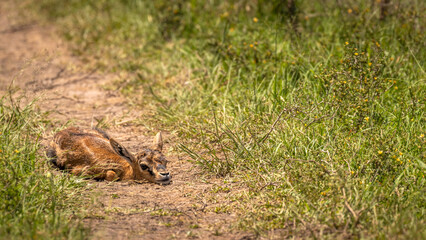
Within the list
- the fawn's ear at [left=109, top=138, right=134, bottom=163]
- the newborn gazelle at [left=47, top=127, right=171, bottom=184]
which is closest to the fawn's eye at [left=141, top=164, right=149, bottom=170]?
the newborn gazelle at [left=47, top=127, right=171, bottom=184]

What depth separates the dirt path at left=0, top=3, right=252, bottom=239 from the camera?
16.3 feet

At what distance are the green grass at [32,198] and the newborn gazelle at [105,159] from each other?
1.15 ft

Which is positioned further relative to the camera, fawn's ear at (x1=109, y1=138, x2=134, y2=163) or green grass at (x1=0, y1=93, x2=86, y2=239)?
fawn's ear at (x1=109, y1=138, x2=134, y2=163)

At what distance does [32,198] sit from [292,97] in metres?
3.60

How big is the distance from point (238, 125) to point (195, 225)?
2.17 m

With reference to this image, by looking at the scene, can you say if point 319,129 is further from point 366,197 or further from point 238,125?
point 366,197

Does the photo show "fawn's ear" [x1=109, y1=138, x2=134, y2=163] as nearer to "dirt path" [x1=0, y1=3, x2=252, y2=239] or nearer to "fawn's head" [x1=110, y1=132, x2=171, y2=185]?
"fawn's head" [x1=110, y1=132, x2=171, y2=185]

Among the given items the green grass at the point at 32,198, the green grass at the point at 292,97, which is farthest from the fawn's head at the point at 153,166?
the green grass at the point at 32,198

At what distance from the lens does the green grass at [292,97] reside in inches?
199

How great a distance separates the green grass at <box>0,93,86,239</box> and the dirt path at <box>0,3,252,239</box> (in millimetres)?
224

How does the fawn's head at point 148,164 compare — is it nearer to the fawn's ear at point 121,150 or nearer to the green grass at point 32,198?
the fawn's ear at point 121,150

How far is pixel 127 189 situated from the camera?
19.7 ft

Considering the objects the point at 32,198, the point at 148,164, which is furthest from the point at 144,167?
the point at 32,198

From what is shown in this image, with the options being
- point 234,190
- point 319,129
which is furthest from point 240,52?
point 234,190
